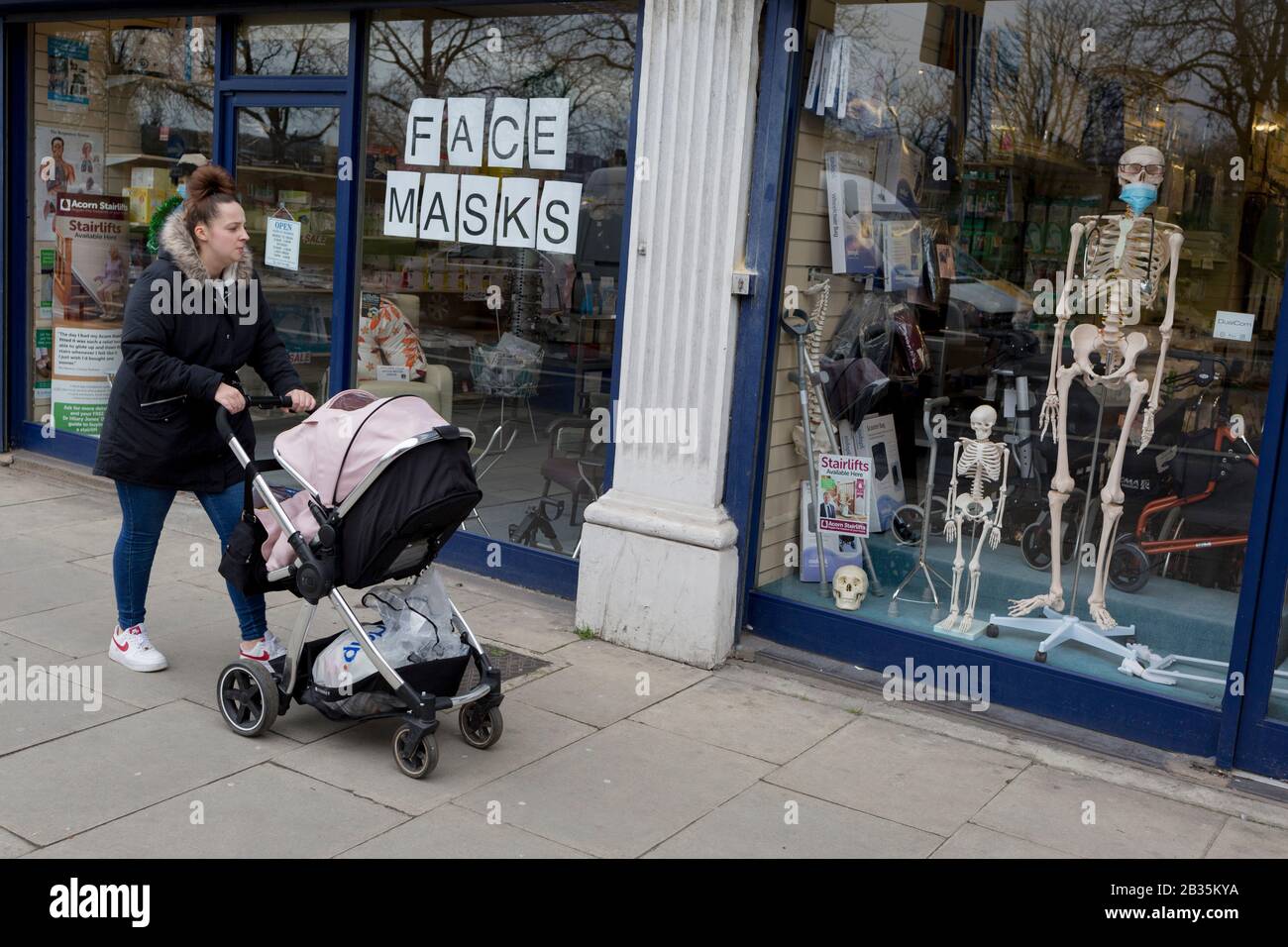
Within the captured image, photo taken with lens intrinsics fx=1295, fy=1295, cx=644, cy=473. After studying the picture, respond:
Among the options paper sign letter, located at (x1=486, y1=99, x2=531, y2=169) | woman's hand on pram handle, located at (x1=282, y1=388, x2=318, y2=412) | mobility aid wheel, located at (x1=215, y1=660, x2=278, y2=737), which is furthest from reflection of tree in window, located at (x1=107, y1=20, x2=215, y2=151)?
mobility aid wheel, located at (x1=215, y1=660, x2=278, y2=737)

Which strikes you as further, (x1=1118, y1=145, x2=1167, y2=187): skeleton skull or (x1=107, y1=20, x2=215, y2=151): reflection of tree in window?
(x1=107, y1=20, x2=215, y2=151): reflection of tree in window

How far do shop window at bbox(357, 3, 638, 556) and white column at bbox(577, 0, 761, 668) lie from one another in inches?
17.4

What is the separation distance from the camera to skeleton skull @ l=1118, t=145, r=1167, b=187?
17.9ft

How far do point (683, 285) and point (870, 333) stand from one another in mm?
993

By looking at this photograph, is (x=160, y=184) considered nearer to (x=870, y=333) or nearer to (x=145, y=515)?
(x=145, y=515)

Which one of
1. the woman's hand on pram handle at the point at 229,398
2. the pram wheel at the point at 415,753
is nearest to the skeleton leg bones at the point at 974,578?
the pram wheel at the point at 415,753

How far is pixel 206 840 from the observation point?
3.98 m

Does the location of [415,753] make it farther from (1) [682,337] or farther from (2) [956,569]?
(2) [956,569]

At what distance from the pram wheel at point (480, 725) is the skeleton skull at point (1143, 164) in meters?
3.45

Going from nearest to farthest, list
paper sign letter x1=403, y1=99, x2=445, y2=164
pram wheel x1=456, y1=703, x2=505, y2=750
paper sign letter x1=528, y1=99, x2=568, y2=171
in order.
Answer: pram wheel x1=456, y1=703, x2=505, y2=750
paper sign letter x1=528, y1=99, x2=568, y2=171
paper sign letter x1=403, y1=99, x2=445, y2=164

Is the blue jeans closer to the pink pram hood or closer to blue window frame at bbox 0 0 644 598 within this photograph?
the pink pram hood

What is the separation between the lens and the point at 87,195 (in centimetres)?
913

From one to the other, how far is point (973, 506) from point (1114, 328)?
3.27 feet
